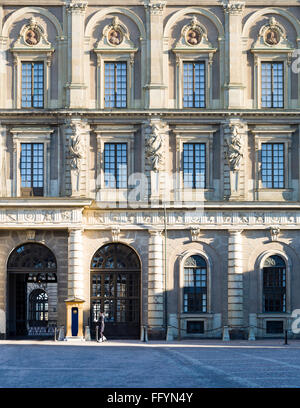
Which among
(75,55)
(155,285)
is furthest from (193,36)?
(155,285)

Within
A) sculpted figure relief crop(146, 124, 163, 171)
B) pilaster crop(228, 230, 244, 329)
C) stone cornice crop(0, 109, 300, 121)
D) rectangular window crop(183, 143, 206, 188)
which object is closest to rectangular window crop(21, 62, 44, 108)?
stone cornice crop(0, 109, 300, 121)

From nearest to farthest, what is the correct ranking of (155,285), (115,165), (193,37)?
(155,285) < (115,165) < (193,37)

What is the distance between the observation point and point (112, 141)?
5847 cm

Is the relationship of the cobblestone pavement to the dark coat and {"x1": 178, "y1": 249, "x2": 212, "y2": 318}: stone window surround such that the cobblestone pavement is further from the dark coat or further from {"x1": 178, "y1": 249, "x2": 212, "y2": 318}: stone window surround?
{"x1": 178, "y1": 249, "x2": 212, "y2": 318}: stone window surround

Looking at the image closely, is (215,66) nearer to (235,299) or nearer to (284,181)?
(284,181)

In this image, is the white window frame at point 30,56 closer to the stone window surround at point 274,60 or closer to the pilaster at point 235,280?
the stone window surround at point 274,60

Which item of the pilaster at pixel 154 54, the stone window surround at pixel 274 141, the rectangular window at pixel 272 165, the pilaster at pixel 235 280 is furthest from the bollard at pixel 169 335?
the pilaster at pixel 154 54

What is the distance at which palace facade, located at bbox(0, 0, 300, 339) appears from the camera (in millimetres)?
57188

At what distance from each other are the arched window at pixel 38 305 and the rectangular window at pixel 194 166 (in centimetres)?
3563

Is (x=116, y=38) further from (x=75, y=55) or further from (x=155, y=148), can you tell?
(x=155, y=148)

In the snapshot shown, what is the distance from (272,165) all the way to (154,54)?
33.3ft

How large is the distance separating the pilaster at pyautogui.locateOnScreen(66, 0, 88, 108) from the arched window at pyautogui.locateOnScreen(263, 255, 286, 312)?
1526 centimetres
